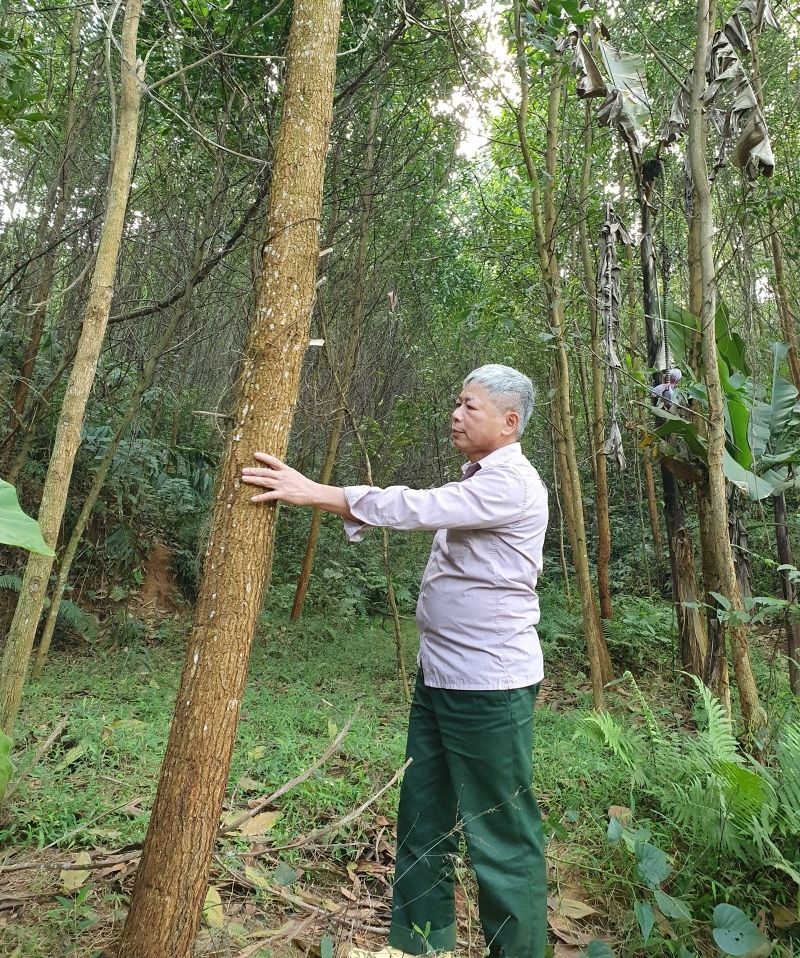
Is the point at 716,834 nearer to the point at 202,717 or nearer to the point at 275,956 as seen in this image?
the point at 275,956

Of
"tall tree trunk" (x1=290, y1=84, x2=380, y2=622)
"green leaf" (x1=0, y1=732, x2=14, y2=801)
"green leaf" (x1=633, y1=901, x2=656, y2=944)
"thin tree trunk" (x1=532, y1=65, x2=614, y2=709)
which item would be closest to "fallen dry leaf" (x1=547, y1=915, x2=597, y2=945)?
"green leaf" (x1=633, y1=901, x2=656, y2=944)

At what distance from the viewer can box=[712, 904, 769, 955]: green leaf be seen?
7.15ft

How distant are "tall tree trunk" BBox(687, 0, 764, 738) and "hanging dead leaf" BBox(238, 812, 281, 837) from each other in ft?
8.04

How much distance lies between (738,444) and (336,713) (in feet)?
11.2

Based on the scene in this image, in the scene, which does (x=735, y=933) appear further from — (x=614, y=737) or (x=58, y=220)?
(x=58, y=220)

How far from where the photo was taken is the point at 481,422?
2.34m

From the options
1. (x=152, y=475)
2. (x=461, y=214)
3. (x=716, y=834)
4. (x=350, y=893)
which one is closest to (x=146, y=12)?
(x=152, y=475)

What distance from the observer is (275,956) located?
6.91 feet

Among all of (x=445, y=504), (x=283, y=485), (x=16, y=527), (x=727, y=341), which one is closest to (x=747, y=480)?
(x=727, y=341)

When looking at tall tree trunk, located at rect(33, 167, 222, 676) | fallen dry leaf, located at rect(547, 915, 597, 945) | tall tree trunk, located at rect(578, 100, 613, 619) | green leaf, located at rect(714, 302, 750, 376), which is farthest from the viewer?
tall tree trunk, located at rect(578, 100, 613, 619)

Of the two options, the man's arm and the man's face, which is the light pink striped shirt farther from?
the man's arm

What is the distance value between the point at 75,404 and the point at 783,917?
3555mm

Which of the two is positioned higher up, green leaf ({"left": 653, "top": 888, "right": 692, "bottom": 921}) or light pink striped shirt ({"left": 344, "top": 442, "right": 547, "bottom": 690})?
light pink striped shirt ({"left": 344, "top": 442, "right": 547, "bottom": 690})

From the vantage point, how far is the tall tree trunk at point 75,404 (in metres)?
2.73
